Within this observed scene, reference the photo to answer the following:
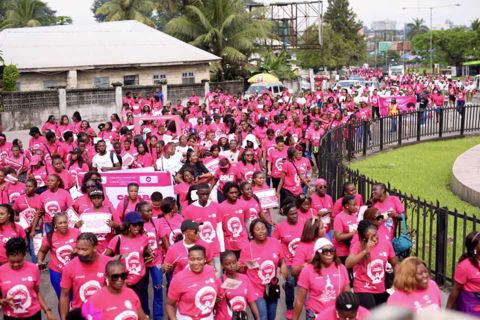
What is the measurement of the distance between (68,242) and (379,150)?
1600 centimetres

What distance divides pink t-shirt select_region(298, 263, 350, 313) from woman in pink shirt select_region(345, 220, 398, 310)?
56 centimetres

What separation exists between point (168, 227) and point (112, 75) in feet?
93.2

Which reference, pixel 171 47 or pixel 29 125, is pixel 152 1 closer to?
pixel 171 47

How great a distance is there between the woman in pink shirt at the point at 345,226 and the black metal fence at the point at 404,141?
1.55 m

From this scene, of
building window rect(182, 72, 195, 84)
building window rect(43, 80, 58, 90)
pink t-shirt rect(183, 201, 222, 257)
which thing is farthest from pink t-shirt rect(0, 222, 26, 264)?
building window rect(182, 72, 195, 84)

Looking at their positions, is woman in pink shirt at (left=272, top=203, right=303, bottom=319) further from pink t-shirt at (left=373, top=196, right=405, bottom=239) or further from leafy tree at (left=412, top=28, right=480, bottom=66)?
leafy tree at (left=412, top=28, right=480, bottom=66)

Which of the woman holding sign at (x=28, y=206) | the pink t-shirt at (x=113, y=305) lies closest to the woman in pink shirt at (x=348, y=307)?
the pink t-shirt at (x=113, y=305)

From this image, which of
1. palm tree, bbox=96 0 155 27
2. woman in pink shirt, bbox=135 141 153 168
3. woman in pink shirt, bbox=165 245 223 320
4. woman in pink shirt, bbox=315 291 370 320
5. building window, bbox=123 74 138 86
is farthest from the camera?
palm tree, bbox=96 0 155 27

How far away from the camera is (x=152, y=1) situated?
48.7 meters

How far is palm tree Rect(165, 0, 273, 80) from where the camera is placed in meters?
41.3

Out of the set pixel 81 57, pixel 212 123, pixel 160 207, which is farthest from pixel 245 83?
pixel 160 207

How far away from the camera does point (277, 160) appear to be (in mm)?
12094

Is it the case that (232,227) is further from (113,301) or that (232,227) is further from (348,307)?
(348,307)

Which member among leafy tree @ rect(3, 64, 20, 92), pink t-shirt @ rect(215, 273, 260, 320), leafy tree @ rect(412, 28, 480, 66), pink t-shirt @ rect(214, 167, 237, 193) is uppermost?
leafy tree @ rect(412, 28, 480, 66)
